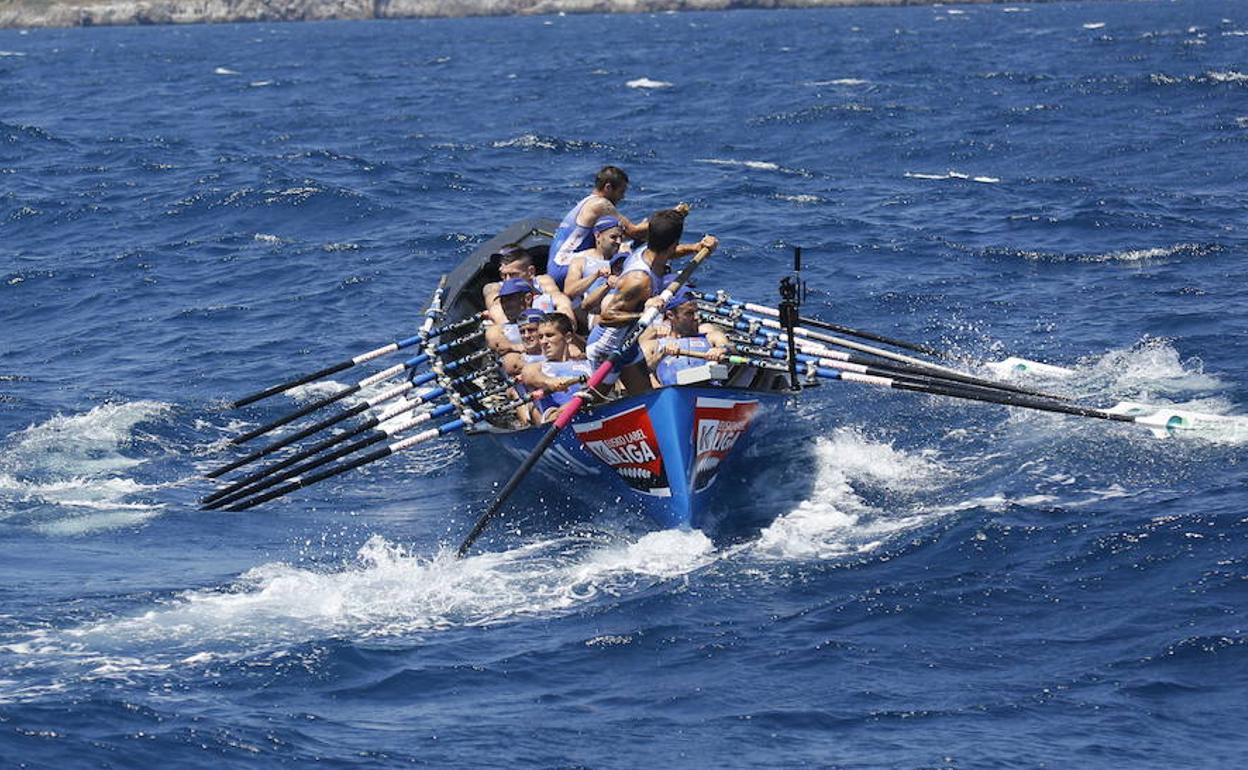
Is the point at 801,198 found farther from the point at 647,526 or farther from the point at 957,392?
the point at 647,526

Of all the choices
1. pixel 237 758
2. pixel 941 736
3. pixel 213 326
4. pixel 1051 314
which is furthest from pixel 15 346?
pixel 941 736

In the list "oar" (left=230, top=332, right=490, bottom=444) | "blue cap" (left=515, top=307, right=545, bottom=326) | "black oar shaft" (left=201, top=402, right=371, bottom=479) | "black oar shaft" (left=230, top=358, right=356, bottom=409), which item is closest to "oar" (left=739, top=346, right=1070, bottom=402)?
"blue cap" (left=515, top=307, right=545, bottom=326)

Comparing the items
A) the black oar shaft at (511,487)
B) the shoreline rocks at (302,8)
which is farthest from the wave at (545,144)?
the shoreline rocks at (302,8)

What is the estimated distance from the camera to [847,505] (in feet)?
53.1

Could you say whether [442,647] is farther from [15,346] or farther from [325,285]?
[325,285]

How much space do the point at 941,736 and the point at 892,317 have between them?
1339 cm

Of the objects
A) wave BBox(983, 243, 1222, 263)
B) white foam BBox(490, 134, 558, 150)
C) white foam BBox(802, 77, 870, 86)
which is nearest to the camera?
wave BBox(983, 243, 1222, 263)

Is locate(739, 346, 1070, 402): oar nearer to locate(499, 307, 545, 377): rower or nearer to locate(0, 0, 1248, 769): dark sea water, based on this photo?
locate(0, 0, 1248, 769): dark sea water

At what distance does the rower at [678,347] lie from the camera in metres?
15.5

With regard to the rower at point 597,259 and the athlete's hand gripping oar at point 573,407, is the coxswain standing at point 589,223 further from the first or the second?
the athlete's hand gripping oar at point 573,407

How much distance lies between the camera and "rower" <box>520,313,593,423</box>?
53.2 ft

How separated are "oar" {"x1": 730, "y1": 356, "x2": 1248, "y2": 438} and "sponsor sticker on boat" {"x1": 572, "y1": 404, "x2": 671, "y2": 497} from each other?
135 cm

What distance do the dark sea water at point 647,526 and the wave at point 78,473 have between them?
2.5 inches

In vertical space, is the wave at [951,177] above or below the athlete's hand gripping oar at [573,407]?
below
